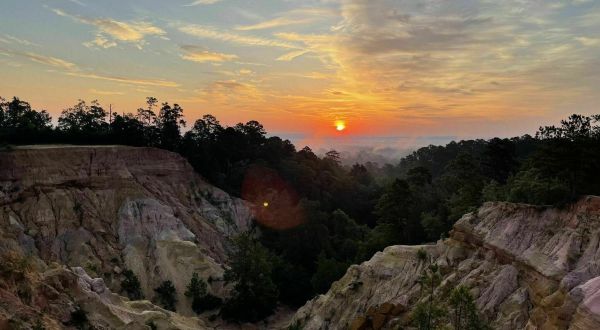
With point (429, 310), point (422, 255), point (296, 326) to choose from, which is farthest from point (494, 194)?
point (296, 326)

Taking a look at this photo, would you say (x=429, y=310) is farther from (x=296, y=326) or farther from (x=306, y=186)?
(x=306, y=186)

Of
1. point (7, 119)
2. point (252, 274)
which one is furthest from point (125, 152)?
point (252, 274)

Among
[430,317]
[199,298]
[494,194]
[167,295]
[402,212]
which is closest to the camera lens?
[430,317]

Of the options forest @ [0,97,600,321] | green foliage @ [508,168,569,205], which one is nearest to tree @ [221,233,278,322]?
forest @ [0,97,600,321]

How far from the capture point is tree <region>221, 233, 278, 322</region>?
139 ft

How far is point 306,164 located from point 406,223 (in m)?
28.7

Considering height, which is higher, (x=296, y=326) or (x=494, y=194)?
(x=494, y=194)

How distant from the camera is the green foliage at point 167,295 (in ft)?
140

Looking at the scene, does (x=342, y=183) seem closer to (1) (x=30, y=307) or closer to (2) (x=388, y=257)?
(2) (x=388, y=257)

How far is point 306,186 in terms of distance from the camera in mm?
70875

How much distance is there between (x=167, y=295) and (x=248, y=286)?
7676 millimetres

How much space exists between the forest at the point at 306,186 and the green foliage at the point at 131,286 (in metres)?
8.22

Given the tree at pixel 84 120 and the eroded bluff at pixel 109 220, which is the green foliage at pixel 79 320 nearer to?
the eroded bluff at pixel 109 220

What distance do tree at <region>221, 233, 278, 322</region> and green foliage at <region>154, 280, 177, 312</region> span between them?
4.87 metres
